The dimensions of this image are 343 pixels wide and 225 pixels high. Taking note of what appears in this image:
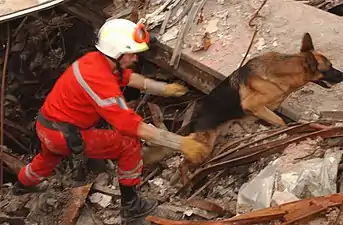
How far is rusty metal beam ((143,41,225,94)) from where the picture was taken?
6758 mm

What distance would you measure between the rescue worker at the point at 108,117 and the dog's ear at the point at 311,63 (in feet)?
3.71

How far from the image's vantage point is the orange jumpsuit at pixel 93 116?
16.5 feet

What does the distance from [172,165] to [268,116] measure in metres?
1.13

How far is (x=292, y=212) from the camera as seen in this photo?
4.43 metres

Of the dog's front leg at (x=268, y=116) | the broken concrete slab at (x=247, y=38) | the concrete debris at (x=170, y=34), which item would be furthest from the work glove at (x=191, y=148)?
the concrete debris at (x=170, y=34)

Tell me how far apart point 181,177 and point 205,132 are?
1.63 ft

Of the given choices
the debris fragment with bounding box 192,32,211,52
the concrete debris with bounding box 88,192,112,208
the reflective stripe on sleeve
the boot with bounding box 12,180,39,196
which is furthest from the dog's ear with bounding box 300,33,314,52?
the boot with bounding box 12,180,39,196

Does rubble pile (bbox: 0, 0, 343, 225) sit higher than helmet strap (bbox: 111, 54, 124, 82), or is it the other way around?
helmet strap (bbox: 111, 54, 124, 82)

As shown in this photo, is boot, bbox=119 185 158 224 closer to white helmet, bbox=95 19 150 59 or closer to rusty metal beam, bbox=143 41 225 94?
white helmet, bbox=95 19 150 59

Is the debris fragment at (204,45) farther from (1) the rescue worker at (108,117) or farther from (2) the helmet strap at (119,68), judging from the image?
(2) the helmet strap at (119,68)

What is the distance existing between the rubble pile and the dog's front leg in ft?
0.44

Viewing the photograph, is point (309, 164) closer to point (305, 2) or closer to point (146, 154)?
point (146, 154)

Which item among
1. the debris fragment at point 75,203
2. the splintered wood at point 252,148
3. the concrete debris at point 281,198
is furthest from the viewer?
the debris fragment at point 75,203

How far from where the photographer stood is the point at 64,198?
634cm
